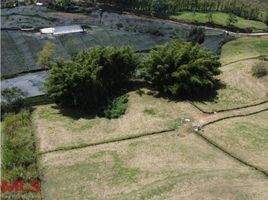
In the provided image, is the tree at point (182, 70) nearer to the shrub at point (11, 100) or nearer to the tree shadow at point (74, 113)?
the tree shadow at point (74, 113)

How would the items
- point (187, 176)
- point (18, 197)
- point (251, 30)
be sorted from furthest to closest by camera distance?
point (251, 30) < point (187, 176) < point (18, 197)

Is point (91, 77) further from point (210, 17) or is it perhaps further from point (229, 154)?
point (210, 17)

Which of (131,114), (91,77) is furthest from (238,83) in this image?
(91,77)

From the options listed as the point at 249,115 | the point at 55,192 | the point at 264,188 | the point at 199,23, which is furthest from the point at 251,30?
the point at 55,192

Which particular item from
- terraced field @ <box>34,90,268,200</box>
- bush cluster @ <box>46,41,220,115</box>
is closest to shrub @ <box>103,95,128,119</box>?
bush cluster @ <box>46,41,220,115</box>

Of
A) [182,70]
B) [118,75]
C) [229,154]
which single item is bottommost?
[229,154]

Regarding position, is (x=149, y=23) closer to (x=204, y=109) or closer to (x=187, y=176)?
(x=204, y=109)

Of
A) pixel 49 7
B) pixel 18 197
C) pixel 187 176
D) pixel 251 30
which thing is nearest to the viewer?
pixel 18 197
